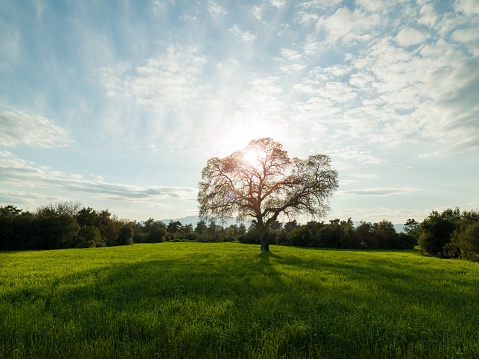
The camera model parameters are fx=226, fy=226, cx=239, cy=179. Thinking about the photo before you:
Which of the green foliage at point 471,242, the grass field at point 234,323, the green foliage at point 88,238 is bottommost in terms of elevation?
the green foliage at point 88,238

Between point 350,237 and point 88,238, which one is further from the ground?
point 350,237

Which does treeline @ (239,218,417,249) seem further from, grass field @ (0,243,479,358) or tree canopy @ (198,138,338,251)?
grass field @ (0,243,479,358)

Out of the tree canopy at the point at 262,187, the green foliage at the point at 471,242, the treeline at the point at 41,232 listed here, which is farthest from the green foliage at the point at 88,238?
the green foliage at the point at 471,242

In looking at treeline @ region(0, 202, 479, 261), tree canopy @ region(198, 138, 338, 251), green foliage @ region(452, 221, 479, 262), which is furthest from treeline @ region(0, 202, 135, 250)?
green foliage @ region(452, 221, 479, 262)

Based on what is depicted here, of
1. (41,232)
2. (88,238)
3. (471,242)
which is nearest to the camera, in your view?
(471,242)

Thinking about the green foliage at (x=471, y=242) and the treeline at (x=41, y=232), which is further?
the treeline at (x=41, y=232)

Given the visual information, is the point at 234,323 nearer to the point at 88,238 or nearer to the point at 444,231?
the point at 444,231

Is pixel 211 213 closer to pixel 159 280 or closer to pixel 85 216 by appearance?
pixel 159 280

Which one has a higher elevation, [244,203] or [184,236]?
[244,203]

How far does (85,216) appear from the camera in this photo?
56.6 metres

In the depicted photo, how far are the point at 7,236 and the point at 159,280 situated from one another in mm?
41540

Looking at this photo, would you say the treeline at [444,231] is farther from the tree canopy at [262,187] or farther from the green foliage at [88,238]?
the green foliage at [88,238]

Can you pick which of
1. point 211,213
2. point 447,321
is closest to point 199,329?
point 447,321

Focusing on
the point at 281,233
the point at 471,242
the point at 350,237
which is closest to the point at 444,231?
the point at 471,242
